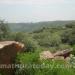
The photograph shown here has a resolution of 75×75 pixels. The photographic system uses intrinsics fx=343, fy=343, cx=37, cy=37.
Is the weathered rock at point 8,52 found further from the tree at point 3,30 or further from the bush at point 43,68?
the tree at point 3,30

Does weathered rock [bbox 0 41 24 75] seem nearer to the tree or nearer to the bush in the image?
the bush

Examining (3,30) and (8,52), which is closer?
(8,52)

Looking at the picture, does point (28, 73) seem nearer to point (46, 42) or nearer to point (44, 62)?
point (44, 62)

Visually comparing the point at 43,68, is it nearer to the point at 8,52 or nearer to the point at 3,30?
the point at 8,52

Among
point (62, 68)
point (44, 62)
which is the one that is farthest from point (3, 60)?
point (62, 68)

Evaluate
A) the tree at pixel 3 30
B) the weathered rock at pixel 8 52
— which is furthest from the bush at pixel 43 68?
the tree at pixel 3 30

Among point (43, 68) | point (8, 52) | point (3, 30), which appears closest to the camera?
point (43, 68)

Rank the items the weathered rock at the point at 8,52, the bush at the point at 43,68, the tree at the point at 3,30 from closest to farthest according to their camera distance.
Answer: the bush at the point at 43,68
the weathered rock at the point at 8,52
the tree at the point at 3,30

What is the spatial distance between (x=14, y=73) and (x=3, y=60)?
80 cm

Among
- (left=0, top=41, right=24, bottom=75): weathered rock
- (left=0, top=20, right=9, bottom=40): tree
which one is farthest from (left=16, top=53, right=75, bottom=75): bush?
(left=0, top=20, right=9, bottom=40): tree

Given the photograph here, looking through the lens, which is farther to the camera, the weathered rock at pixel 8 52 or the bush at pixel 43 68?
the weathered rock at pixel 8 52

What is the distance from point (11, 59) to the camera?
12.6 metres

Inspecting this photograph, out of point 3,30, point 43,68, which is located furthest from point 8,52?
point 3,30

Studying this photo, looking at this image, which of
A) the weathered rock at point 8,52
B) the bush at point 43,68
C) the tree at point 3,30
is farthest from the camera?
the tree at point 3,30
